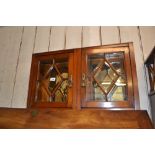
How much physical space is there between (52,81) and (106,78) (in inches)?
16.5

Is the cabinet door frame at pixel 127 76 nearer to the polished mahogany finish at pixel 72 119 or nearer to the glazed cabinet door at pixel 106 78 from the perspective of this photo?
the glazed cabinet door at pixel 106 78

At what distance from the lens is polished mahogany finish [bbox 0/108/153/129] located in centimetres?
38

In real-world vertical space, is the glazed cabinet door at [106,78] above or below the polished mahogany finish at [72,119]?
above

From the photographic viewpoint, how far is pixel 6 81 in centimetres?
143

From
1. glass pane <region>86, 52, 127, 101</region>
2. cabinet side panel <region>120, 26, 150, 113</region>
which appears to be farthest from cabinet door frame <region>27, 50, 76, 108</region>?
cabinet side panel <region>120, 26, 150, 113</region>

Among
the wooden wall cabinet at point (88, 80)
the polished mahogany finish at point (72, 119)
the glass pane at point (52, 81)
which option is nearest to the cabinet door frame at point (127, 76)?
the wooden wall cabinet at point (88, 80)

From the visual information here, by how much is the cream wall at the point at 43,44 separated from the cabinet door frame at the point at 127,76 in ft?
0.17

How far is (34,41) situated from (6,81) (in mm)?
438

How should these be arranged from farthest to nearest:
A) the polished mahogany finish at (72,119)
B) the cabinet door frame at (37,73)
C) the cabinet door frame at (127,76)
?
the cabinet door frame at (37,73)
the cabinet door frame at (127,76)
the polished mahogany finish at (72,119)

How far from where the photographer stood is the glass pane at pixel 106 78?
1.08 m

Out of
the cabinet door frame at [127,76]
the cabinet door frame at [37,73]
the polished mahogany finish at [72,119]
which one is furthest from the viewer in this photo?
the cabinet door frame at [37,73]
